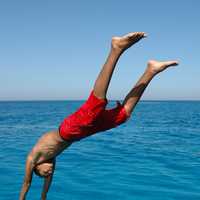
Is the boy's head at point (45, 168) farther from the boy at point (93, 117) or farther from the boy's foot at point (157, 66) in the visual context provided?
the boy's foot at point (157, 66)

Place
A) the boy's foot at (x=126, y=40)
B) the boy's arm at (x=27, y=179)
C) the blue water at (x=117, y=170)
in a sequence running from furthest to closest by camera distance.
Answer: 1. the blue water at (x=117, y=170)
2. the boy's arm at (x=27, y=179)
3. the boy's foot at (x=126, y=40)

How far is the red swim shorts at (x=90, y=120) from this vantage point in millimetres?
5078

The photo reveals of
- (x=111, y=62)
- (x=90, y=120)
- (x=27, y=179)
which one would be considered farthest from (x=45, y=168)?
(x=111, y=62)

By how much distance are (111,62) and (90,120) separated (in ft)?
3.07

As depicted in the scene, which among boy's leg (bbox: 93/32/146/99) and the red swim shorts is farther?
the red swim shorts

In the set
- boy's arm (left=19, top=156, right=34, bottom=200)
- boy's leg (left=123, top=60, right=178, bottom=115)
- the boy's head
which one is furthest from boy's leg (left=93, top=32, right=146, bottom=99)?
boy's arm (left=19, top=156, right=34, bottom=200)

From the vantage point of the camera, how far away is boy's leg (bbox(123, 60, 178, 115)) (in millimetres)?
5332

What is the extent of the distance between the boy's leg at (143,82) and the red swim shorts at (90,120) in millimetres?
248

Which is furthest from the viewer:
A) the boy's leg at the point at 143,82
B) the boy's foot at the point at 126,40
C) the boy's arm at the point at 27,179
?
the boy's leg at the point at 143,82

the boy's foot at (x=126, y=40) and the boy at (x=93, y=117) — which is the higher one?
the boy's foot at (x=126, y=40)

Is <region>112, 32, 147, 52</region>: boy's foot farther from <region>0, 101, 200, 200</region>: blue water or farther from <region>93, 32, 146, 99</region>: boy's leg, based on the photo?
<region>0, 101, 200, 200</region>: blue water

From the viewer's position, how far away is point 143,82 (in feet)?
17.6

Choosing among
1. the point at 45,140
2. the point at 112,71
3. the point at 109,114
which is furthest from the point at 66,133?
the point at 112,71

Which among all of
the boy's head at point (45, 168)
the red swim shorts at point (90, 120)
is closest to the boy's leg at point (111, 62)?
the red swim shorts at point (90, 120)
